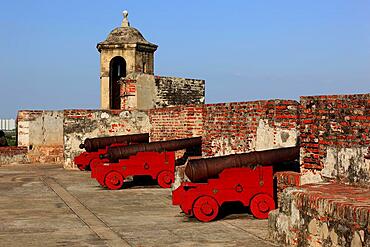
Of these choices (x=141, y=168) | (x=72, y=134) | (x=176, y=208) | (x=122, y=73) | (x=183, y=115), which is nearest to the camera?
(x=176, y=208)

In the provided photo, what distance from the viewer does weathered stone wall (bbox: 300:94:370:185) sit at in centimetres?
686

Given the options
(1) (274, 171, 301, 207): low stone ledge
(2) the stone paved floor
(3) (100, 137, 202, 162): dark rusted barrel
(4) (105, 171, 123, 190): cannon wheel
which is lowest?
(2) the stone paved floor

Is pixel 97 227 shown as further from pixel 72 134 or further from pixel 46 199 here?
pixel 72 134

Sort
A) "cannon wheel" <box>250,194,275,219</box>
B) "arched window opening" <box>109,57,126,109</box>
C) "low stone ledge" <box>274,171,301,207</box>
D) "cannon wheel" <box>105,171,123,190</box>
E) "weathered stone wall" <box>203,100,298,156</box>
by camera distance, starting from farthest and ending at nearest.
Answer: "arched window opening" <box>109,57,126,109</box>
"cannon wheel" <box>105,171,123,190</box>
"weathered stone wall" <box>203,100,298,156</box>
"cannon wheel" <box>250,194,275,219</box>
"low stone ledge" <box>274,171,301,207</box>

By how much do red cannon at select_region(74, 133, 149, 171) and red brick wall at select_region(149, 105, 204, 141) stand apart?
1.86ft

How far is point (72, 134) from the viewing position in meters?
19.5

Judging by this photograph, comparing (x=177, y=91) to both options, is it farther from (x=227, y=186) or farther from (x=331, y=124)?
(x=331, y=124)

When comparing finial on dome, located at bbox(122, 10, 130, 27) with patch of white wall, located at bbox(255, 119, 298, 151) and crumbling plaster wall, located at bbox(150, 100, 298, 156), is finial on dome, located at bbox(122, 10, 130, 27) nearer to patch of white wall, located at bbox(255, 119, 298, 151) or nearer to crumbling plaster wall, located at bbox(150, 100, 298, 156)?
crumbling plaster wall, located at bbox(150, 100, 298, 156)

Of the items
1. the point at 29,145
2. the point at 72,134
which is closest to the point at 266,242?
the point at 72,134

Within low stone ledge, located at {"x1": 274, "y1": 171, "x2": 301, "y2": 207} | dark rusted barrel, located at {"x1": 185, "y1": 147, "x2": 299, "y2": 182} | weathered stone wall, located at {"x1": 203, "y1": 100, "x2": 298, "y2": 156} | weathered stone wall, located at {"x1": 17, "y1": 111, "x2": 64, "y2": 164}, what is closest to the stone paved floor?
low stone ledge, located at {"x1": 274, "y1": 171, "x2": 301, "y2": 207}

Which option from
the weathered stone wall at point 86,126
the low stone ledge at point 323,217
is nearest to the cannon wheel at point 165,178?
the low stone ledge at point 323,217

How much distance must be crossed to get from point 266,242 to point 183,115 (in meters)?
8.17

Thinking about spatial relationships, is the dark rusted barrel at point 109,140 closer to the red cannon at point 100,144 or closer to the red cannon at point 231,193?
the red cannon at point 100,144

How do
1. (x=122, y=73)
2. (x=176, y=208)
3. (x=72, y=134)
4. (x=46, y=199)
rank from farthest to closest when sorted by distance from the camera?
1. (x=122, y=73)
2. (x=72, y=134)
3. (x=46, y=199)
4. (x=176, y=208)
